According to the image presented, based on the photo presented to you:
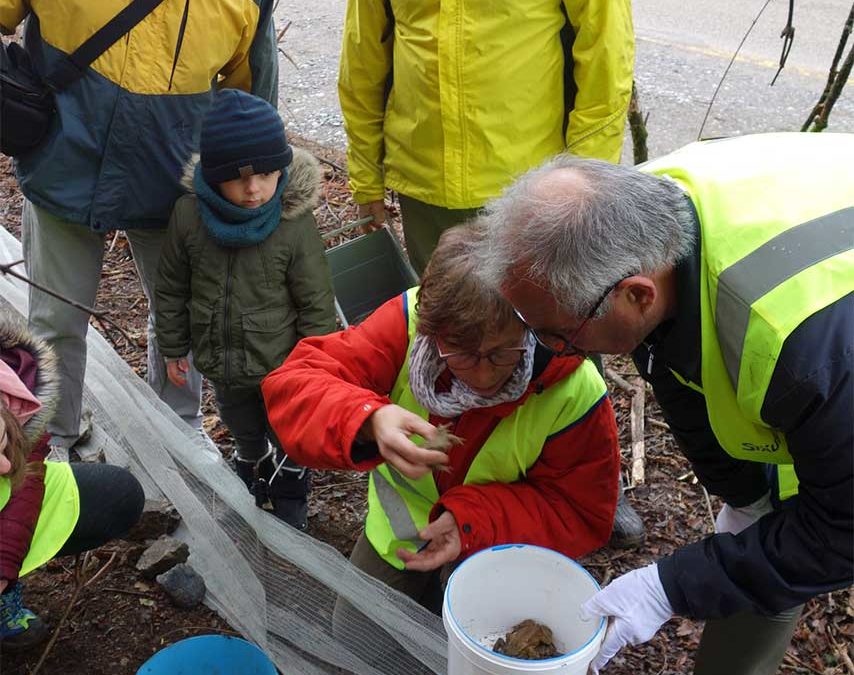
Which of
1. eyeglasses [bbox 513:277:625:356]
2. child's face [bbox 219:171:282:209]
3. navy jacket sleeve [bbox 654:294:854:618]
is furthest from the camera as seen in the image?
child's face [bbox 219:171:282:209]

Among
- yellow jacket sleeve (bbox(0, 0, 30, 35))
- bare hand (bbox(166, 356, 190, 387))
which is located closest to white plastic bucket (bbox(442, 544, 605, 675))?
bare hand (bbox(166, 356, 190, 387))

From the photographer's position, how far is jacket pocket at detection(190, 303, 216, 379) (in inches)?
105

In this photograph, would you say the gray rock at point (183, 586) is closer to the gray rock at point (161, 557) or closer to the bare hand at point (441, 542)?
the gray rock at point (161, 557)

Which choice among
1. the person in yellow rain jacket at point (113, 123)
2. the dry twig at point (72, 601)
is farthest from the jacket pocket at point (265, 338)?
the dry twig at point (72, 601)

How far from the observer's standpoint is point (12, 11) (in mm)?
2443

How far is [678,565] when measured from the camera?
63.9 inches

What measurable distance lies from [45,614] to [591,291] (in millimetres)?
2067

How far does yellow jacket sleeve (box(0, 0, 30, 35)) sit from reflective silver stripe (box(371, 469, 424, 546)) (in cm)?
175

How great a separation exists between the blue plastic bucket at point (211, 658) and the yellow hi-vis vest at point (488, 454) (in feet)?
1.36

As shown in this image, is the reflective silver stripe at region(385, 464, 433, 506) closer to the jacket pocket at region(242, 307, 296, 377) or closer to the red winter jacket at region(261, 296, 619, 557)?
the red winter jacket at region(261, 296, 619, 557)

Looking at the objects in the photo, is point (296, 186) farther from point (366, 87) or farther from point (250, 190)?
point (366, 87)

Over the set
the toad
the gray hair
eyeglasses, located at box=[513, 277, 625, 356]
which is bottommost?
the toad

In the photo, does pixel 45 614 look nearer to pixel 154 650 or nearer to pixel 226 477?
pixel 154 650

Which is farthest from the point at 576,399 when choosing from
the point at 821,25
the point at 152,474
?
the point at 821,25
